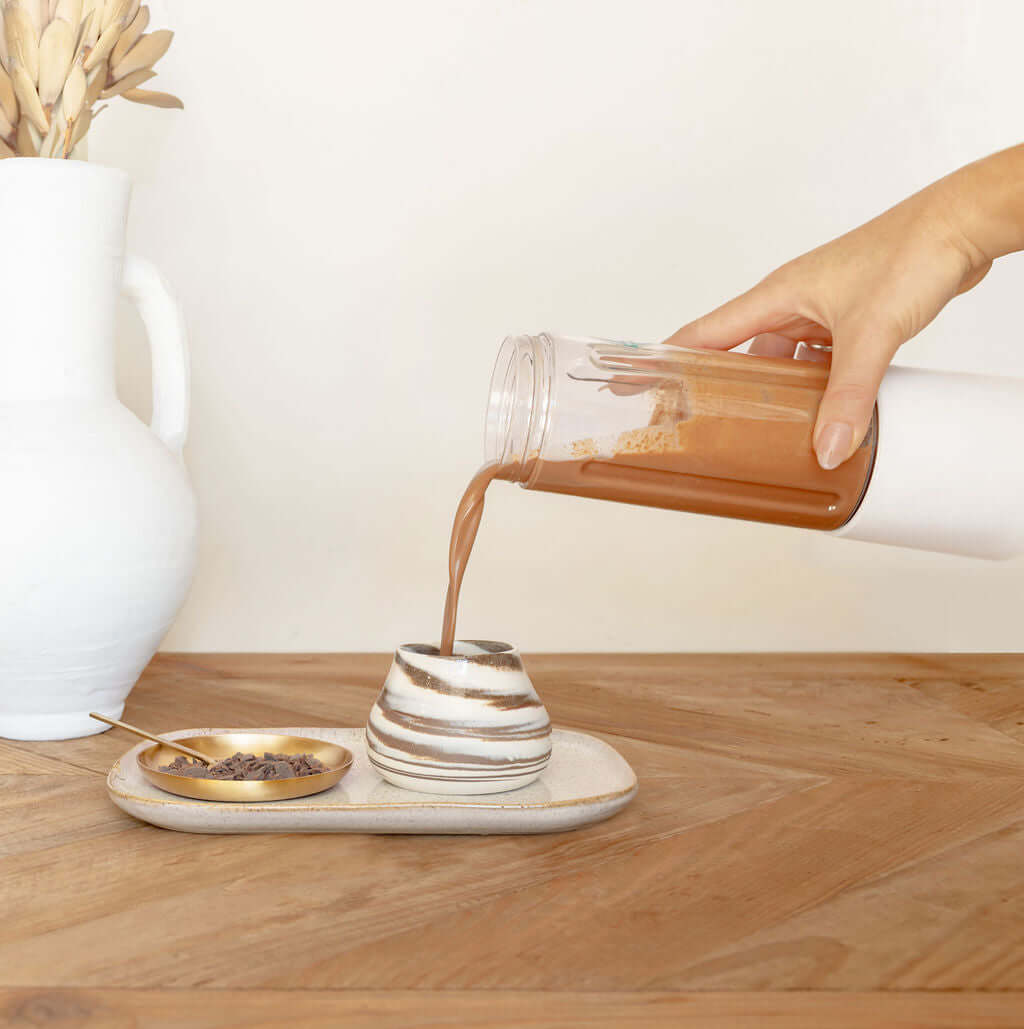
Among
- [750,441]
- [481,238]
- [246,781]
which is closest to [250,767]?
[246,781]

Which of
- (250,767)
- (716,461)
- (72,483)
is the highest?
(716,461)

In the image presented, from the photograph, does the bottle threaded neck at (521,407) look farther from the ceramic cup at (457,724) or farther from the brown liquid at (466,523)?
the ceramic cup at (457,724)

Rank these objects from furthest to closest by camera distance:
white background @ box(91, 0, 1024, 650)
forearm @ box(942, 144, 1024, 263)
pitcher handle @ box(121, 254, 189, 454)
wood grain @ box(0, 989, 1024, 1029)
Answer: white background @ box(91, 0, 1024, 650)
pitcher handle @ box(121, 254, 189, 454)
forearm @ box(942, 144, 1024, 263)
wood grain @ box(0, 989, 1024, 1029)

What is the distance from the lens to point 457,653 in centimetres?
78

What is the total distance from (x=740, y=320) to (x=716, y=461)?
0.20 meters

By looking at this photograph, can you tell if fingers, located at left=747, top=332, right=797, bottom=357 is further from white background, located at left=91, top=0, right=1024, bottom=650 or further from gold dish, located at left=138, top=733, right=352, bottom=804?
gold dish, located at left=138, top=733, right=352, bottom=804

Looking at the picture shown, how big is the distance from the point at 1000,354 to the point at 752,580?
1.28 feet

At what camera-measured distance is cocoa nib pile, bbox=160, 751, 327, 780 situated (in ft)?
2.32

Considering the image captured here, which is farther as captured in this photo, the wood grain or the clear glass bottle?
the clear glass bottle

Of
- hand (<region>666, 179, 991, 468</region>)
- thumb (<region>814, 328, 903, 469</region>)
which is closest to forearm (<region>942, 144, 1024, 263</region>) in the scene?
hand (<region>666, 179, 991, 468</region>)

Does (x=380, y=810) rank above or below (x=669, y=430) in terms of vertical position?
below

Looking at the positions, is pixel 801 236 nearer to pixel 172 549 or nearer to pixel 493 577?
pixel 493 577

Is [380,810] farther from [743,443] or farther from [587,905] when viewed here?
[743,443]

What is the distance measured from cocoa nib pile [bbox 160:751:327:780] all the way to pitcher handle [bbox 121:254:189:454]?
0.98 ft
